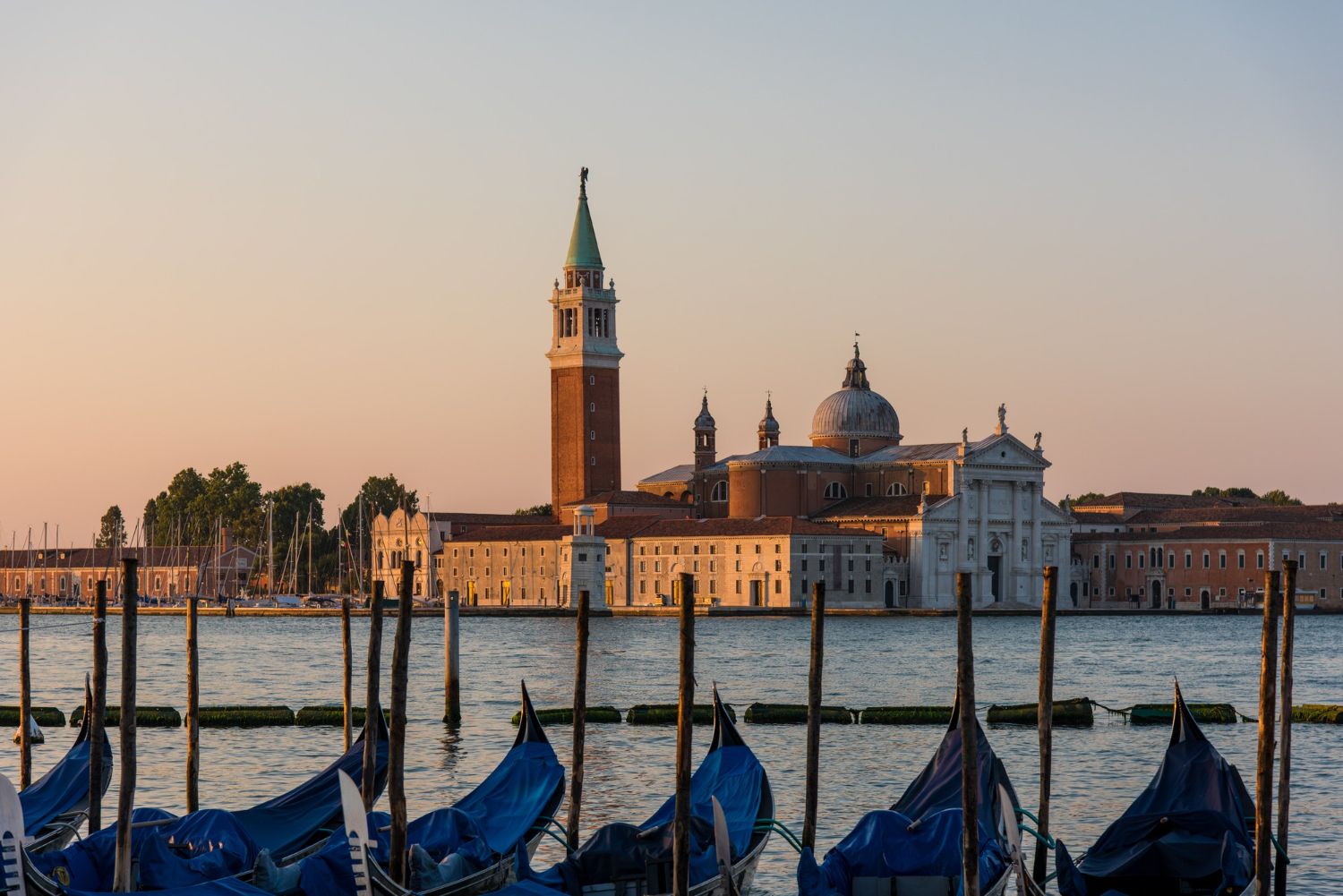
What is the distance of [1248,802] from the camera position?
1457 cm

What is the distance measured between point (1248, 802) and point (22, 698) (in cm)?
1182

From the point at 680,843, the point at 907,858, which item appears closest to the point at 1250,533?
the point at 907,858

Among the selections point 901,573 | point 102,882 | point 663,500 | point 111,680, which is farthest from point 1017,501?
point 102,882

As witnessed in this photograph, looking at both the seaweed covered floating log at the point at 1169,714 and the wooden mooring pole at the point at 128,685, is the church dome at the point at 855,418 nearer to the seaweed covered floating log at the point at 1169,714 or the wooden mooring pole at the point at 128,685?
the seaweed covered floating log at the point at 1169,714

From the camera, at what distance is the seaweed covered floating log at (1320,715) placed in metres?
28.8

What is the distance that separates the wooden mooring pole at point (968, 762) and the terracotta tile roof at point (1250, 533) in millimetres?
77791

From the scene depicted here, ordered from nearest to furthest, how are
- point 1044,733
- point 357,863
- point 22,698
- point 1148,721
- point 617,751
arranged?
point 357,863, point 1044,733, point 22,698, point 617,751, point 1148,721

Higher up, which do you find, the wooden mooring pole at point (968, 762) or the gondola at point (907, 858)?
the wooden mooring pole at point (968, 762)

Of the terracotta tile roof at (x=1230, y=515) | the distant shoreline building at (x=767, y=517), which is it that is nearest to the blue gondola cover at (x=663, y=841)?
the distant shoreline building at (x=767, y=517)

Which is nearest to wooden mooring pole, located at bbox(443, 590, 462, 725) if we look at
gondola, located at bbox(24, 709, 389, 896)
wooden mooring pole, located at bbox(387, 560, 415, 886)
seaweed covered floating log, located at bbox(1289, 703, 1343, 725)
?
wooden mooring pole, located at bbox(387, 560, 415, 886)

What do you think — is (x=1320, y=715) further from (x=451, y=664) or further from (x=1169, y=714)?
(x=451, y=664)

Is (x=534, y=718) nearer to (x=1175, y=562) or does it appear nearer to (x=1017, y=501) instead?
(x=1017, y=501)

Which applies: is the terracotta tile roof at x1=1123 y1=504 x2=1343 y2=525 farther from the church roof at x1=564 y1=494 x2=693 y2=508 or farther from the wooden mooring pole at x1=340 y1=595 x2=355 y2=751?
the wooden mooring pole at x1=340 y1=595 x2=355 y2=751

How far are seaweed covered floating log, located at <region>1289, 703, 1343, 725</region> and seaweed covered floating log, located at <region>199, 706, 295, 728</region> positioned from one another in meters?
14.6
